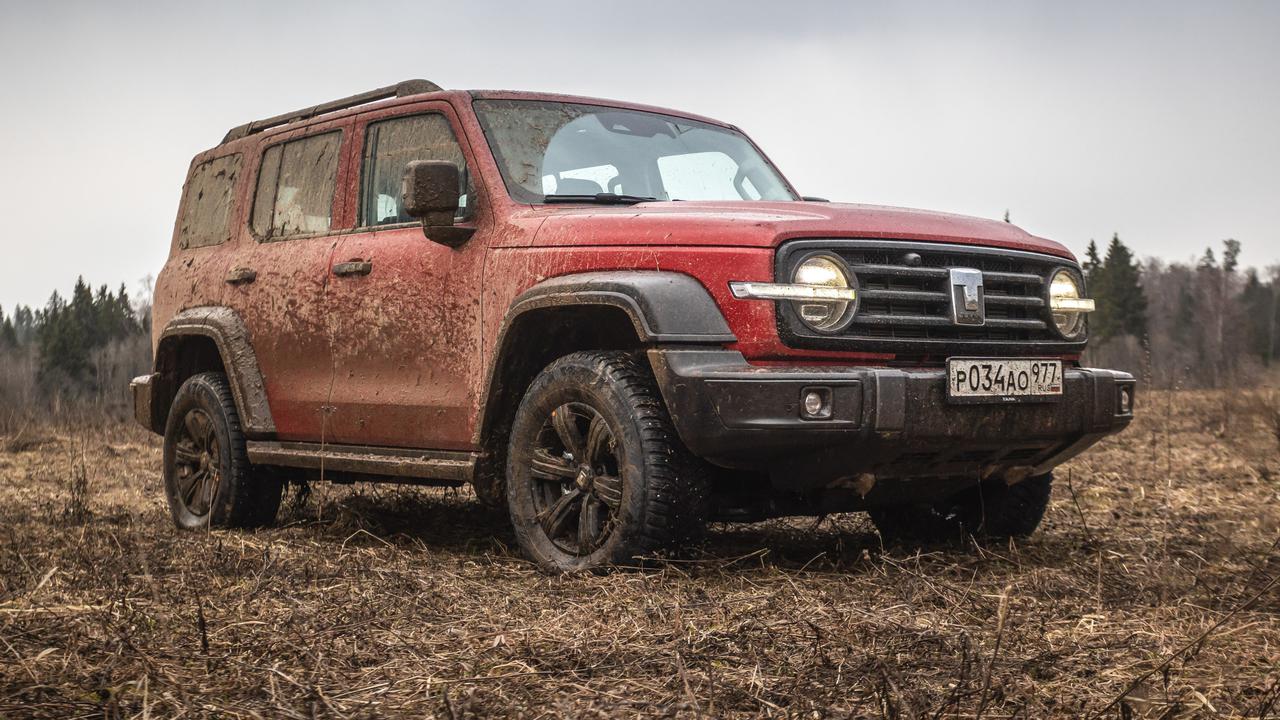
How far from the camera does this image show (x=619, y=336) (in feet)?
15.9

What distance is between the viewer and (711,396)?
408cm

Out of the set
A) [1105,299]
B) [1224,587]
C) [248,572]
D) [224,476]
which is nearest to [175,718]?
[248,572]

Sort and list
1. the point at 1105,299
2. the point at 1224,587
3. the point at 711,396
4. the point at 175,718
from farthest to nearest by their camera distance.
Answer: the point at 1105,299
the point at 1224,587
the point at 711,396
the point at 175,718

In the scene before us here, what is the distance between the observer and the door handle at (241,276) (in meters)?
6.34

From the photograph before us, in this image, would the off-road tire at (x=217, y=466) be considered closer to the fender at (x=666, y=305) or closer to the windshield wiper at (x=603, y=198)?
the windshield wiper at (x=603, y=198)

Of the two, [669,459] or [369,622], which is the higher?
[669,459]

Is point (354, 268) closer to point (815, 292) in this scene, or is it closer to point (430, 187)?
point (430, 187)

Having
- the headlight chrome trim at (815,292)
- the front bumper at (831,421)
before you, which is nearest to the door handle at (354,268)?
the front bumper at (831,421)

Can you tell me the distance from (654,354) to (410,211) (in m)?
1.26

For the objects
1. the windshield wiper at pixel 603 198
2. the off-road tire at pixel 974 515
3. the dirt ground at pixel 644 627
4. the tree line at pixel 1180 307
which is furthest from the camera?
the tree line at pixel 1180 307

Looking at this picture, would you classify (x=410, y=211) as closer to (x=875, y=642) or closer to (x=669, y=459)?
(x=669, y=459)

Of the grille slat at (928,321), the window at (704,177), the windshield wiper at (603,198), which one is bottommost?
the grille slat at (928,321)

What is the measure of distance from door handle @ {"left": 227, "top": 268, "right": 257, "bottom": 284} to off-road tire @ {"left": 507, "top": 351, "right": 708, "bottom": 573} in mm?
2280

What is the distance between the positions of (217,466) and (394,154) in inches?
78.5
